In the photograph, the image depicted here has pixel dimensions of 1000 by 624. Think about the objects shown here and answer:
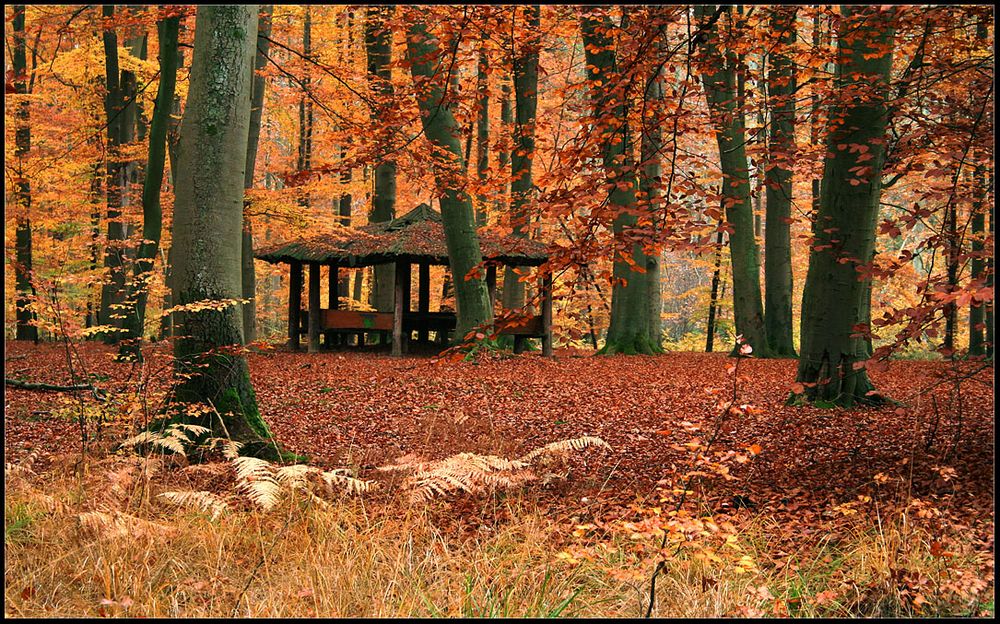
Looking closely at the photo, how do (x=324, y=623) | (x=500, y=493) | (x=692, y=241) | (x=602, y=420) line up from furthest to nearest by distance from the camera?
(x=602, y=420) < (x=500, y=493) < (x=692, y=241) < (x=324, y=623)

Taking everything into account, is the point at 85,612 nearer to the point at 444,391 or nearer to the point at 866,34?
the point at 866,34

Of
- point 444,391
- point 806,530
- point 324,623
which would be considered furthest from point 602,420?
point 324,623

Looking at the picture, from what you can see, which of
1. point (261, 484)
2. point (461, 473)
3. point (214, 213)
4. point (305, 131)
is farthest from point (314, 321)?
point (261, 484)

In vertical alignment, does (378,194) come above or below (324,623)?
above

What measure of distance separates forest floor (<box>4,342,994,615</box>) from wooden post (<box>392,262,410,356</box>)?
9.67 ft

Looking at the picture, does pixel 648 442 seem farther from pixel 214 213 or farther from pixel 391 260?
pixel 391 260

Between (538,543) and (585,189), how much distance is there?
1.79 metres

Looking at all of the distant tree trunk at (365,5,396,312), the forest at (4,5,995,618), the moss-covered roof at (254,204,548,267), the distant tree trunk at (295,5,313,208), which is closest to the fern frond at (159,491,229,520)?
the forest at (4,5,995,618)

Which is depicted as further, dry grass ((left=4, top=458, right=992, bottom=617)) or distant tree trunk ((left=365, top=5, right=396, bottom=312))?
distant tree trunk ((left=365, top=5, right=396, bottom=312))

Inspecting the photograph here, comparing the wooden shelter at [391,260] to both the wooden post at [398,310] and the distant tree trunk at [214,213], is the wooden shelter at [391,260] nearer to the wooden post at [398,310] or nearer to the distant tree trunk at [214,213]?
the wooden post at [398,310]

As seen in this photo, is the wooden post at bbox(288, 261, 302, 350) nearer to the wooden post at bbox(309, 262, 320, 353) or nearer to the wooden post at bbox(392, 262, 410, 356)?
the wooden post at bbox(309, 262, 320, 353)

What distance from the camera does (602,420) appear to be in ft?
26.0

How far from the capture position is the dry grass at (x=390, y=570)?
3049mm

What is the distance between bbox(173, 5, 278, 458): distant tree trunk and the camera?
5.32 metres
